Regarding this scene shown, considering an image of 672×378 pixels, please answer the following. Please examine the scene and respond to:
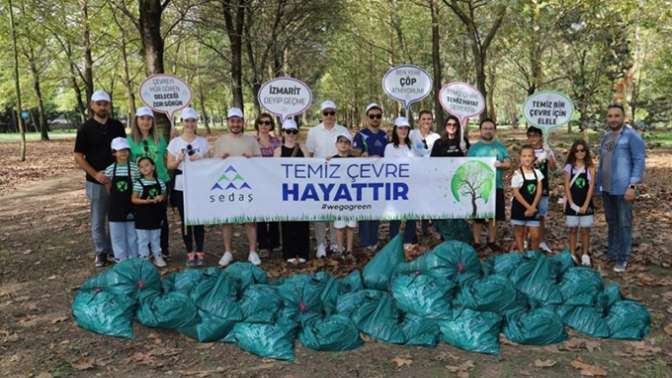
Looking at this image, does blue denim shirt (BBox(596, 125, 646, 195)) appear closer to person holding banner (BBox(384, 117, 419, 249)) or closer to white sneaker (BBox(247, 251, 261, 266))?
person holding banner (BBox(384, 117, 419, 249))

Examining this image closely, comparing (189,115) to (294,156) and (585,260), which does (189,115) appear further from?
(585,260)

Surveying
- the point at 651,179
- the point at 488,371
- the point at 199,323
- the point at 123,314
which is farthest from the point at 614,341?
the point at 651,179

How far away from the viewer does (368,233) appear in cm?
721

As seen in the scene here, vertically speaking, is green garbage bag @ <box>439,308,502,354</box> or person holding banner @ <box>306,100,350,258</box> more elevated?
person holding banner @ <box>306,100,350,258</box>

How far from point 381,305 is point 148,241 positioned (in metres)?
3.17

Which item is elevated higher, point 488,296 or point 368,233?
point 368,233

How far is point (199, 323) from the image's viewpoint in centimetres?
481

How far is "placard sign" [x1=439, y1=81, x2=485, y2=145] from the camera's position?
7.39 meters

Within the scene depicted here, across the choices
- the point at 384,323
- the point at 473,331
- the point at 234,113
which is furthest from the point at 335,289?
the point at 234,113

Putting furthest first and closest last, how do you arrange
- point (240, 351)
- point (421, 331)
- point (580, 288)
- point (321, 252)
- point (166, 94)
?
point (166, 94) < point (321, 252) < point (580, 288) < point (421, 331) < point (240, 351)

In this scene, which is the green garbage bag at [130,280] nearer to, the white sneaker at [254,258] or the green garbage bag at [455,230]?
the white sneaker at [254,258]

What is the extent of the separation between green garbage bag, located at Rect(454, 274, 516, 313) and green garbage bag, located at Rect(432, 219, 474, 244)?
2.25m

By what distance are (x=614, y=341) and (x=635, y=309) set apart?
0.49 m

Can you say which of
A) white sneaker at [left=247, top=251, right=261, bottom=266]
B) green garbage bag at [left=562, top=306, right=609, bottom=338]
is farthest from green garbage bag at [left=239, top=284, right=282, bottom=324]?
green garbage bag at [left=562, top=306, right=609, bottom=338]
